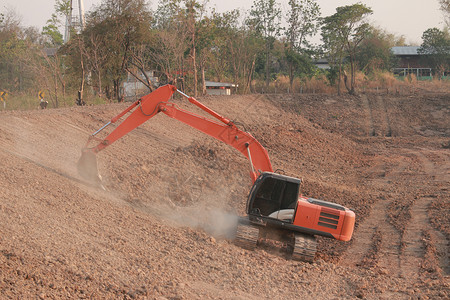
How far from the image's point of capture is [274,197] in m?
10.6

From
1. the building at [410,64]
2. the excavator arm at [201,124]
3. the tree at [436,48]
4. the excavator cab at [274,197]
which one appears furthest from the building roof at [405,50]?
the excavator cab at [274,197]

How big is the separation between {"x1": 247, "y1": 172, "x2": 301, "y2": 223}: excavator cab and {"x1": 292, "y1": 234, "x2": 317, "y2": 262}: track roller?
1.64 ft

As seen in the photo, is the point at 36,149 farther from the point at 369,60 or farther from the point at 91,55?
the point at 369,60

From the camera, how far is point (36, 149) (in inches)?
559

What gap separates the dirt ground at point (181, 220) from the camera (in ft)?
24.8

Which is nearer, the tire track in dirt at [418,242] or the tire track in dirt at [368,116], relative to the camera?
the tire track in dirt at [418,242]

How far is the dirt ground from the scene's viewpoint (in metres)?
7.57

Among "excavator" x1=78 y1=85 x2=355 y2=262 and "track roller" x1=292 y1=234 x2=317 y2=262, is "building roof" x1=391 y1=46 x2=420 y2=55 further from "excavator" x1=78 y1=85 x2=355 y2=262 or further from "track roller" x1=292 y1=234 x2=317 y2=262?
"track roller" x1=292 y1=234 x2=317 y2=262

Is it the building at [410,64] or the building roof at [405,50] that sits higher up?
the building roof at [405,50]

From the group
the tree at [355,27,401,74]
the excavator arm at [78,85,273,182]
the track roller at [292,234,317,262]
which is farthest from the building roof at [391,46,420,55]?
the track roller at [292,234,317,262]

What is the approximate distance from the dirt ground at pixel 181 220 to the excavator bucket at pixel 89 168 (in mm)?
286

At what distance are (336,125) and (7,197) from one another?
93.6ft

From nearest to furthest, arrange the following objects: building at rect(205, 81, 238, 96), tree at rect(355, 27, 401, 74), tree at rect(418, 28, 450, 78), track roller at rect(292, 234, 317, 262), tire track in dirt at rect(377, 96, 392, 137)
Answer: track roller at rect(292, 234, 317, 262) → tire track in dirt at rect(377, 96, 392, 137) → building at rect(205, 81, 238, 96) → tree at rect(355, 27, 401, 74) → tree at rect(418, 28, 450, 78)

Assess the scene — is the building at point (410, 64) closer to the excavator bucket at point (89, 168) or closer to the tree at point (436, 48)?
the tree at point (436, 48)
